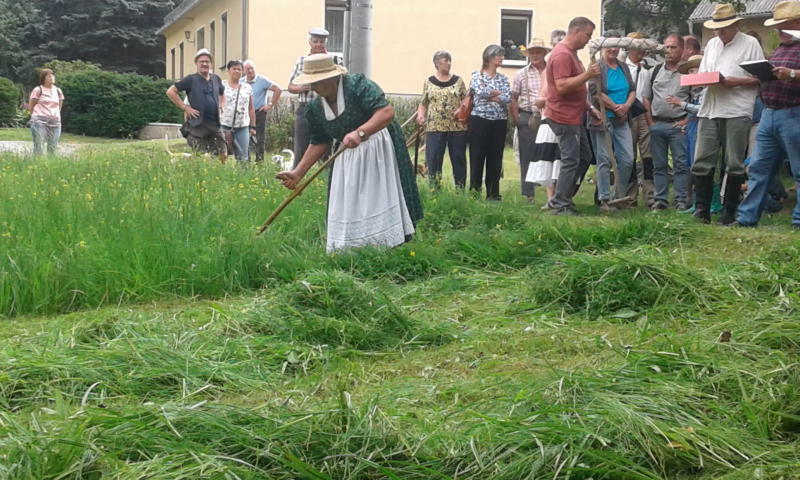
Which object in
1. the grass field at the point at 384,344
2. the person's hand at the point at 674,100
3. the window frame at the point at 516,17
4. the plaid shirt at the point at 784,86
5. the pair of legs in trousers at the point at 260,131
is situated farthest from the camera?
the window frame at the point at 516,17

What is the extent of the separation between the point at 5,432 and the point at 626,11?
29.4 meters

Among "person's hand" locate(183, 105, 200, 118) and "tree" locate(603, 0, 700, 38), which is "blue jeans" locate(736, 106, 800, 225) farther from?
"tree" locate(603, 0, 700, 38)

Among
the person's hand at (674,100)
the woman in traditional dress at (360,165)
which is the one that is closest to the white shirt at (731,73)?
the person's hand at (674,100)

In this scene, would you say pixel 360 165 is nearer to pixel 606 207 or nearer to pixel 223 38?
pixel 606 207

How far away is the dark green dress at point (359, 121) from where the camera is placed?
796 cm

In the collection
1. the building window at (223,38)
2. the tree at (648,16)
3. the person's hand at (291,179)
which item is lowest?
the person's hand at (291,179)

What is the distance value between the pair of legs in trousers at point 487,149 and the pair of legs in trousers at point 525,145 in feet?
1.35

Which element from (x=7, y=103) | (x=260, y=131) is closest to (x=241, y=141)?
(x=260, y=131)

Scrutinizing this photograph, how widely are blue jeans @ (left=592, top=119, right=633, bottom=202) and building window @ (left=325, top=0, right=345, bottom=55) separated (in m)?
18.0

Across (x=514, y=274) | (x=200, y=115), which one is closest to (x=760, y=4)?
(x=200, y=115)

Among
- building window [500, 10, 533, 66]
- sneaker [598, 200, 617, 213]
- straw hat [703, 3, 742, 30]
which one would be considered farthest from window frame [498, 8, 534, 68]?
straw hat [703, 3, 742, 30]

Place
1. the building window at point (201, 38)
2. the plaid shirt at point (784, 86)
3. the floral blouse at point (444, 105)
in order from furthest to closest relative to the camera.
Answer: the building window at point (201, 38)
the floral blouse at point (444, 105)
the plaid shirt at point (784, 86)

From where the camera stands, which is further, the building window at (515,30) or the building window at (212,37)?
the building window at (212,37)

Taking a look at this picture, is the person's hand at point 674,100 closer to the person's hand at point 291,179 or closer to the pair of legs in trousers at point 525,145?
the pair of legs in trousers at point 525,145
